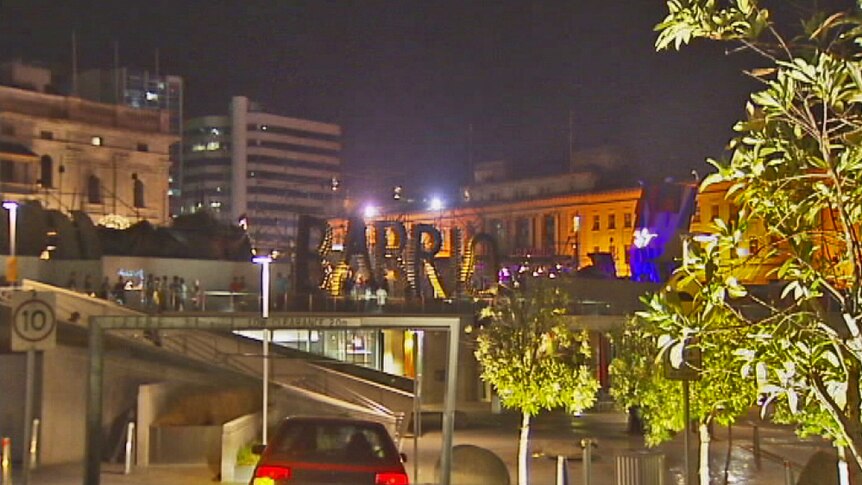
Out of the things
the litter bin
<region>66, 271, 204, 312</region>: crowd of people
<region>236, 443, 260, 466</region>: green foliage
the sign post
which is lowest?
<region>236, 443, 260, 466</region>: green foliage

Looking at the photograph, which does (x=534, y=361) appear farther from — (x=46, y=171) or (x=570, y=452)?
(x=46, y=171)

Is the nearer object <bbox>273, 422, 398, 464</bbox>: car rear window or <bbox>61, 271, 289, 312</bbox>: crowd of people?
<bbox>273, 422, 398, 464</bbox>: car rear window

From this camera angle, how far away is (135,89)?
4154 inches

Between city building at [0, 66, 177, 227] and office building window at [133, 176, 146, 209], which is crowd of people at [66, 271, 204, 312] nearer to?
city building at [0, 66, 177, 227]

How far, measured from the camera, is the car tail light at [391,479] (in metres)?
13.7

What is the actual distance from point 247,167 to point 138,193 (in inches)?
3044

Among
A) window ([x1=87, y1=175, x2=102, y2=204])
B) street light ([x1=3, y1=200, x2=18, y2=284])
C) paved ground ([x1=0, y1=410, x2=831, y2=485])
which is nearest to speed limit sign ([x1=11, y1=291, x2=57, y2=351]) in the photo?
paved ground ([x1=0, y1=410, x2=831, y2=485])

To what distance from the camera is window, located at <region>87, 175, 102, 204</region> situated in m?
77.3

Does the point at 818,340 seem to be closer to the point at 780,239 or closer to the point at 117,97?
the point at 780,239

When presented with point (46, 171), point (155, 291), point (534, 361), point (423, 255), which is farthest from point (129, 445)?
point (46, 171)

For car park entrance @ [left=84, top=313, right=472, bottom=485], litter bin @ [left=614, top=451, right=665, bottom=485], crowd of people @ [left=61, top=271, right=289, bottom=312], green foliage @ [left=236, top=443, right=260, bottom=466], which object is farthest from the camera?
crowd of people @ [left=61, top=271, right=289, bottom=312]

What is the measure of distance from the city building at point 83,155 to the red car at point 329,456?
5912cm

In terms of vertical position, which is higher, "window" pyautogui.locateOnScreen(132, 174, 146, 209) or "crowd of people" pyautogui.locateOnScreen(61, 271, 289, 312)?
"window" pyautogui.locateOnScreen(132, 174, 146, 209)

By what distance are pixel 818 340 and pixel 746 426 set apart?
122 feet
